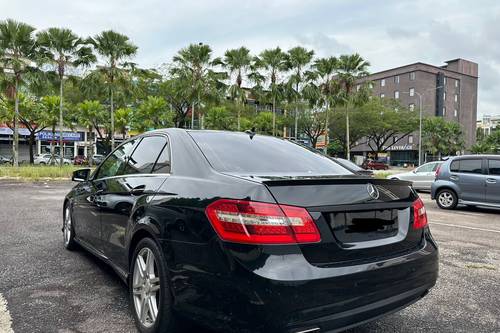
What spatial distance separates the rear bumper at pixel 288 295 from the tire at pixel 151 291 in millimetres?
379

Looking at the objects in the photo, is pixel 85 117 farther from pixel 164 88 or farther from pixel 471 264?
pixel 471 264

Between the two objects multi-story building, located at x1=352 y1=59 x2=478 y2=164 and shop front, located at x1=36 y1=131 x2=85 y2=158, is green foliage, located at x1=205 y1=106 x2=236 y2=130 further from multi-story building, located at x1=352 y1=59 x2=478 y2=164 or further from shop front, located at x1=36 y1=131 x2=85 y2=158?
multi-story building, located at x1=352 y1=59 x2=478 y2=164

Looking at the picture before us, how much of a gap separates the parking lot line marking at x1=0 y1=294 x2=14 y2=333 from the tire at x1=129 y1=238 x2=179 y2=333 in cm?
91

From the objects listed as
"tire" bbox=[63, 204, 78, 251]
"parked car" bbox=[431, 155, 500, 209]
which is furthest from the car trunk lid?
"parked car" bbox=[431, 155, 500, 209]

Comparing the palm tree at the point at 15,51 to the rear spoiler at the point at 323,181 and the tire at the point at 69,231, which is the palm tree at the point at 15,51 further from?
the rear spoiler at the point at 323,181

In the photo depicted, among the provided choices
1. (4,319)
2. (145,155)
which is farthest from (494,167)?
(4,319)

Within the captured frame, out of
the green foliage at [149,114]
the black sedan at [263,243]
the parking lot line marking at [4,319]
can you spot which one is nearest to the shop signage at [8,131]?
the green foliage at [149,114]

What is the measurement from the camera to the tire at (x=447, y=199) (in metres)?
11.0

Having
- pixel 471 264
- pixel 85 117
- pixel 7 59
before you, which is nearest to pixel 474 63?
pixel 85 117

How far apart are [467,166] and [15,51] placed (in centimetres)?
2686

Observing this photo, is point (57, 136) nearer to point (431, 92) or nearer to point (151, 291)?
point (151, 291)

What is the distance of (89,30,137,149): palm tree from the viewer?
2794 cm

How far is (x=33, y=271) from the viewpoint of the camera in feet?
14.4

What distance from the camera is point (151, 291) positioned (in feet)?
9.11
